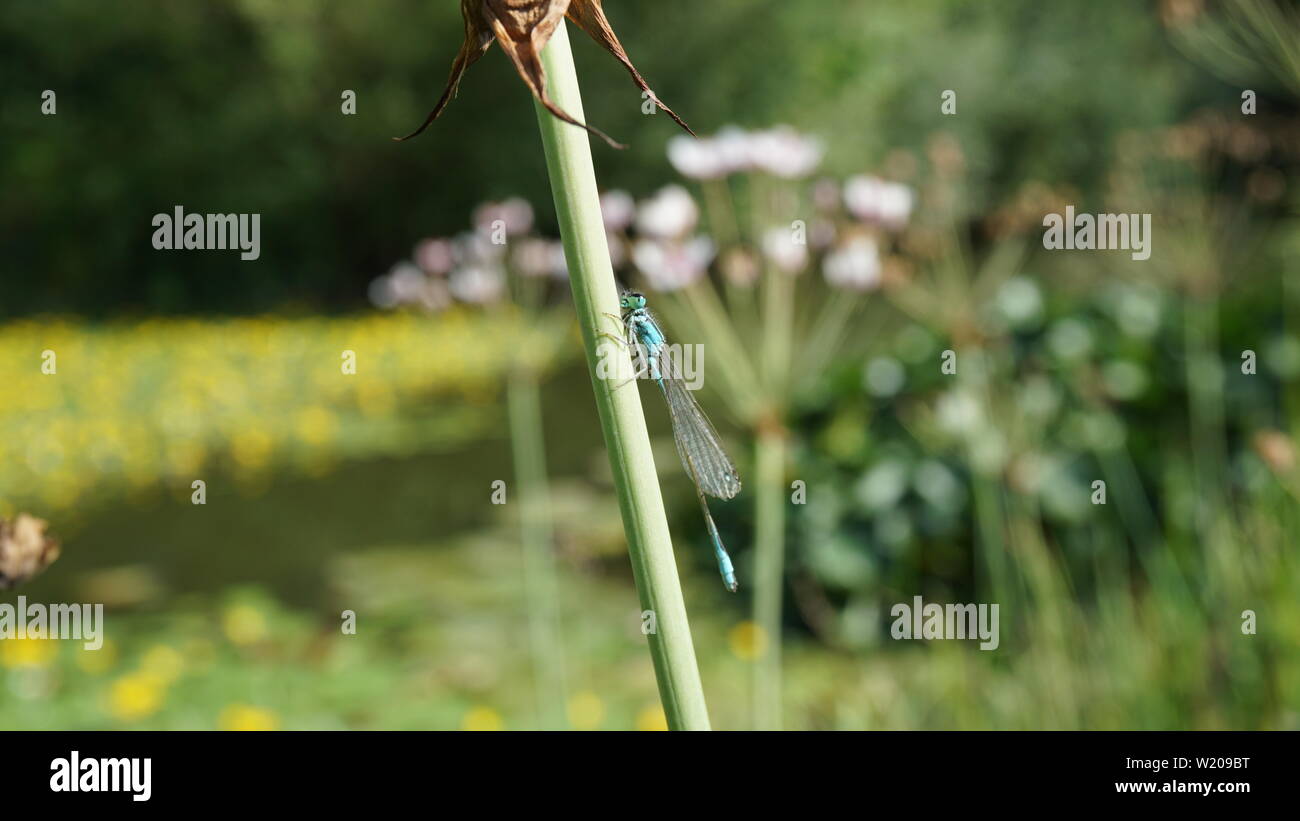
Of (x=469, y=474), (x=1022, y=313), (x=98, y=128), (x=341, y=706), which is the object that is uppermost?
(x=98, y=128)

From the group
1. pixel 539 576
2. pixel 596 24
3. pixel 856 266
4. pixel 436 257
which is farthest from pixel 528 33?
pixel 539 576

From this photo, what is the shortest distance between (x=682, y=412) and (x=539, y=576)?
2.12 meters

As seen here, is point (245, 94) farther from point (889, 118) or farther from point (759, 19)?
point (889, 118)

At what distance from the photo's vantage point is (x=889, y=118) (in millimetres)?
8883

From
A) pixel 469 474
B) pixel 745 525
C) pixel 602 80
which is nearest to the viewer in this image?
pixel 745 525

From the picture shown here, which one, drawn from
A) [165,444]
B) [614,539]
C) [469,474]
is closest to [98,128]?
[165,444]

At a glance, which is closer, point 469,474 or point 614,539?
point 614,539

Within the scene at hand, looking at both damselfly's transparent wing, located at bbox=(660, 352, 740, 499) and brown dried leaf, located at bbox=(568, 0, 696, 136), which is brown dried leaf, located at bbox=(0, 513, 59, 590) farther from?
damselfly's transparent wing, located at bbox=(660, 352, 740, 499)

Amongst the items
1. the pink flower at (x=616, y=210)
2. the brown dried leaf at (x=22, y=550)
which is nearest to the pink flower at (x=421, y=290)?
the pink flower at (x=616, y=210)

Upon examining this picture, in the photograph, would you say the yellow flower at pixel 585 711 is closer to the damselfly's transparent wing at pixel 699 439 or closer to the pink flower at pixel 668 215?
the pink flower at pixel 668 215

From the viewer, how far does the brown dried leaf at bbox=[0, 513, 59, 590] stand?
0.29 metres

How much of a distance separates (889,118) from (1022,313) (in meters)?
6.75

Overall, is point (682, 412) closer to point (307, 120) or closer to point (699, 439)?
point (699, 439)

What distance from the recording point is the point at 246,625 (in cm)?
224
